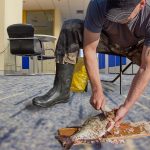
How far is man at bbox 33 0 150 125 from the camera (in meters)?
0.92

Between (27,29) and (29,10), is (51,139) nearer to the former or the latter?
(27,29)

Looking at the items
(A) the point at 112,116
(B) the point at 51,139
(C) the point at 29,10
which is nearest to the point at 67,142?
(B) the point at 51,139

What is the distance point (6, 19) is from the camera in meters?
4.77

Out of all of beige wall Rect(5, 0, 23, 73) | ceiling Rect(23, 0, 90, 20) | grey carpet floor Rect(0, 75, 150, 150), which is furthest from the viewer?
ceiling Rect(23, 0, 90, 20)

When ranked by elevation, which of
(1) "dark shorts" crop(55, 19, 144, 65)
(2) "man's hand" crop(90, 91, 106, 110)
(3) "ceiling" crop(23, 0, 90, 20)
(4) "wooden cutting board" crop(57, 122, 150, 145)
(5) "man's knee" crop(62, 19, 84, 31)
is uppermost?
(3) "ceiling" crop(23, 0, 90, 20)

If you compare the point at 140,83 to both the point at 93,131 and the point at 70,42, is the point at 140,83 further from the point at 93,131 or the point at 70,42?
the point at 70,42

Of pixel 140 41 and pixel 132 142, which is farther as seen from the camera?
pixel 140 41

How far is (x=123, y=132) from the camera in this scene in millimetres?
950

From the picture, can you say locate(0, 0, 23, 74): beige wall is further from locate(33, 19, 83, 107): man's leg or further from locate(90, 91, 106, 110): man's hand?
locate(90, 91, 106, 110): man's hand

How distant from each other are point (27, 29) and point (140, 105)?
8.63 ft

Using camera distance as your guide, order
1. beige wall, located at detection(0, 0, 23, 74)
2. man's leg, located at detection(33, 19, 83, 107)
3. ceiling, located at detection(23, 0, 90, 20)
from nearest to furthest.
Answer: man's leg, located at detection(33, 19, 83, 107) → beige wall, located at detection(0, 0, 23, 74) → ceiling, located at detection(23, 0, 90, 20)

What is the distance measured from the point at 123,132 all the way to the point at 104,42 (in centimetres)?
70

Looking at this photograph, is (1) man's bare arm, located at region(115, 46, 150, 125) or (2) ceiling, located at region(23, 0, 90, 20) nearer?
(1) man's bare arm, located at region(115, 46, 150, 125)

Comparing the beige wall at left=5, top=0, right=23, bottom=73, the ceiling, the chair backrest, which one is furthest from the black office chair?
the ceiling
